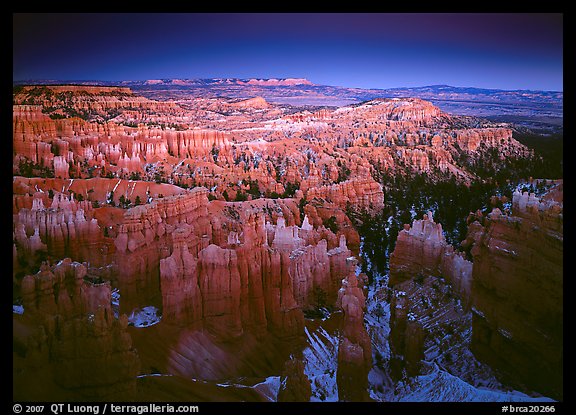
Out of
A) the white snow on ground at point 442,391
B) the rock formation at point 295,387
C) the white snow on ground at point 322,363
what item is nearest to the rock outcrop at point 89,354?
the rock formation at point 295,387

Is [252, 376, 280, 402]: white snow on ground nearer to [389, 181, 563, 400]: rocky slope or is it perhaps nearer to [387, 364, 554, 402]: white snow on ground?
[387, 364, 554, 402]: white snow on ground

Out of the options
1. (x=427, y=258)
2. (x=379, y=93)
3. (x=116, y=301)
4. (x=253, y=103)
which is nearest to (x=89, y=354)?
(x=116, y=301)

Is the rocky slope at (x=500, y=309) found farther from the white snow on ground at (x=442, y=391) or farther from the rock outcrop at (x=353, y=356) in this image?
the rock outcrop at (x=353, y=356)

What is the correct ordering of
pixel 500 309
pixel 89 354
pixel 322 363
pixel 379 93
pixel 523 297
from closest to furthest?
pixel 89 354 → pixel 523 297 → pixel 500 309 → pixel 322 363 → pixel 379 93

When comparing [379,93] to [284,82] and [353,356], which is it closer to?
[284,82]

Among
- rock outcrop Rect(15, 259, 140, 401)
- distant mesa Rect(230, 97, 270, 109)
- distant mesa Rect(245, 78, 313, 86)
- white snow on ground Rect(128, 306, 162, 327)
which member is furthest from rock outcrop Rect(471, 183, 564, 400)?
distant mesa Rect(230, 97, 270, 109)
